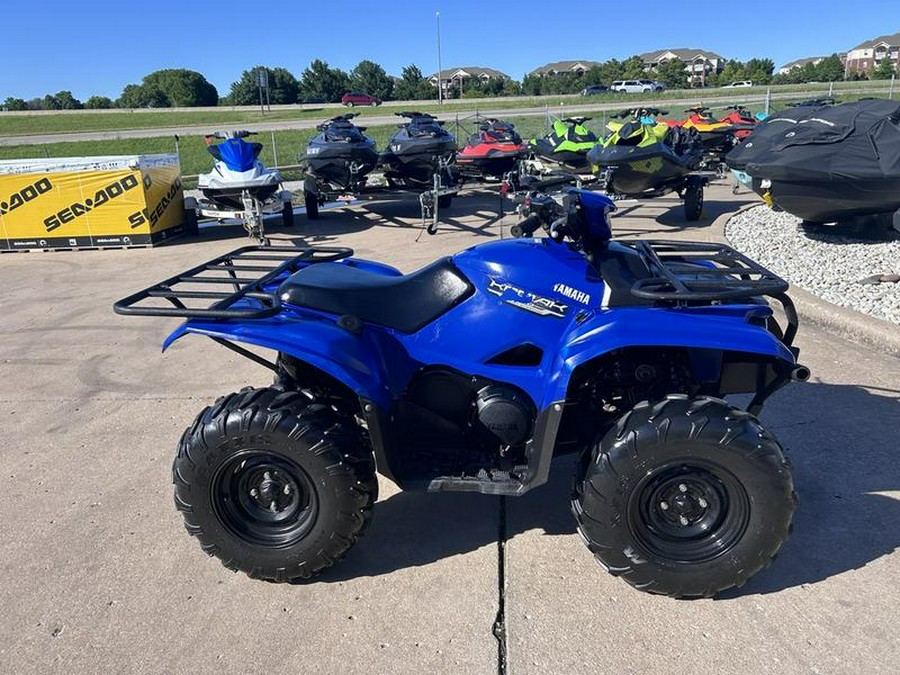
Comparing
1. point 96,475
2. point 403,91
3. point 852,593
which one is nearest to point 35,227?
point 96,475

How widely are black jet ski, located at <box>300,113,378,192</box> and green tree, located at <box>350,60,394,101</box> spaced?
211ft

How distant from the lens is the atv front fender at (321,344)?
2760 mm

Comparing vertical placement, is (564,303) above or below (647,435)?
above

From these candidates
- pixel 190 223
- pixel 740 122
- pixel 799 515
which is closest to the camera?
pixel 799 515

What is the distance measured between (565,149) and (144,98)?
69.8m

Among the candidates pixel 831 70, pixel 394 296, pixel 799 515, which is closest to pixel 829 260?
pixel 799 515

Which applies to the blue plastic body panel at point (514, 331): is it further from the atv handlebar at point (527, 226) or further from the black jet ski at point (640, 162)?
the black jet ski at point (640, 162)

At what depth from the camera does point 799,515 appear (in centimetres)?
325

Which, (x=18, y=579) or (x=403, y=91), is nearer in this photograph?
(x=18, y=579)

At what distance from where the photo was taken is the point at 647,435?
261cm

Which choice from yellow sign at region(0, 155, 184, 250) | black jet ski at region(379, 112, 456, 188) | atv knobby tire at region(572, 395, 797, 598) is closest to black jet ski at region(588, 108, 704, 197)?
black jet ski at region(379, 112, 456, 188)

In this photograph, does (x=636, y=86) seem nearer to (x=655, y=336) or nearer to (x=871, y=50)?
(x=655, y=336)

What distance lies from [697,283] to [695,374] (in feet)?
1.42

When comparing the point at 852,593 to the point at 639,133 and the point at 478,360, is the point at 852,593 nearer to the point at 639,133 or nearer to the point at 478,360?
the point at 478,360
